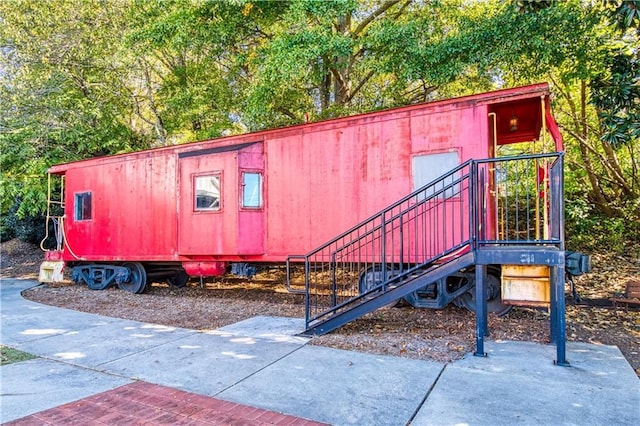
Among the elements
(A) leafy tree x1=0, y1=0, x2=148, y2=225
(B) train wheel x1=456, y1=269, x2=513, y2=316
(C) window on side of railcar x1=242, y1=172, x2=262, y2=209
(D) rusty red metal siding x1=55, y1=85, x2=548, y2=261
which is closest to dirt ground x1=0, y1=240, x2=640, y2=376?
(B) train wheel x1=456, y1=269, x2=513, y2=316

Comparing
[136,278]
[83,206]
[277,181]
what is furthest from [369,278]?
[83,206]


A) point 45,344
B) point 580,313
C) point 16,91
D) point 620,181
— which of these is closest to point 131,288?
point 45,344

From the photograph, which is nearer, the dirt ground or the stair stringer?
the stair stringer

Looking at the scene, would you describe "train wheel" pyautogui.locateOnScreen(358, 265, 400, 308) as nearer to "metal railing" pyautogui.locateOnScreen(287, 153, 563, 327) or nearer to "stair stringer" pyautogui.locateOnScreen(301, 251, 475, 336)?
"metal railing" pyautogui.locateOnScreen(287, 153, 563, 327)

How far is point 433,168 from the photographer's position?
5793 mm

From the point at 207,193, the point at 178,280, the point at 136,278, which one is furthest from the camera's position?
the point at 178,280

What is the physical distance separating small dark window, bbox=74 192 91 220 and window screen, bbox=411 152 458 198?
318 inches

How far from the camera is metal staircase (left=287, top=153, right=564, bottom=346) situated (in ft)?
14.5

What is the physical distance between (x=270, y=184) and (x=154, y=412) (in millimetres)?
4624

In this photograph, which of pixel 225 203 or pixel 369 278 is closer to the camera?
pixel 369 278

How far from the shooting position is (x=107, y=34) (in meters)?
11.7

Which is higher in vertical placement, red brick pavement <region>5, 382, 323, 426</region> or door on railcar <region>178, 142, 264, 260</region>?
door on railcar <region>178, 142, 264, 260</region>

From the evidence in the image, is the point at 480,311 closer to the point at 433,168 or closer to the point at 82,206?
the point at 433,168

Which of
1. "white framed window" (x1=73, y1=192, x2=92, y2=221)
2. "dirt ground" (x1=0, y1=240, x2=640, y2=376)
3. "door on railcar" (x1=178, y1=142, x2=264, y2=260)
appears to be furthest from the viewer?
"white framed window" (x1=73, y1=192, x2=92, y2=221)
